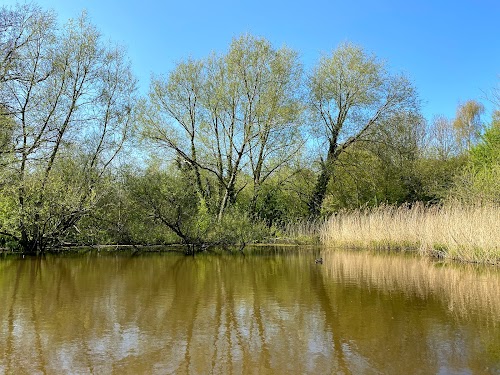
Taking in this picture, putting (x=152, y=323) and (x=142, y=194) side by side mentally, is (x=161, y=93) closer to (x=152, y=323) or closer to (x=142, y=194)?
(x=142, y=194)

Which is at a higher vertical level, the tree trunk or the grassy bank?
the tree trunk

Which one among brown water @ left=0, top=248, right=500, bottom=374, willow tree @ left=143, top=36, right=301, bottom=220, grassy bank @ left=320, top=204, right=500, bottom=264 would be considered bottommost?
brown water @ left=0, top=248, right=500, bottom=374

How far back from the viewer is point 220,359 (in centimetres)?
370

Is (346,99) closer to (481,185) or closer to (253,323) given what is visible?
(481,185)

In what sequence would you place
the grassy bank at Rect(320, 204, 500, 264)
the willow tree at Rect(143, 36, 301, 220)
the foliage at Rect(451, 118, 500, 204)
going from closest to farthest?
the grassy bank at Rect(320, 204, 500, 264) → the foliage at Rect(451, 118, 500, 204) → the willow tree at Rect(143, 36, 301, 220)

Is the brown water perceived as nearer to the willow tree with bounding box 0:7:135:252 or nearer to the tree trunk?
the willow tree with bounding box 0:7:135:252

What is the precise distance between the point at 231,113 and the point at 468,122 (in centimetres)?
2100

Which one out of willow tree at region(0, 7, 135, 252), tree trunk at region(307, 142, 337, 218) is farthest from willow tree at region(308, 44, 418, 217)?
willow tree at region(0, 7, 135, 252)

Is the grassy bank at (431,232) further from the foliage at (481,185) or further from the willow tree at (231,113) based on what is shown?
the willow tree at (231,113)

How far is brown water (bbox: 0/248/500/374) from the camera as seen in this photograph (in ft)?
11.8

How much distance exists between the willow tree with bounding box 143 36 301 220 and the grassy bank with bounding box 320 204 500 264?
435cm

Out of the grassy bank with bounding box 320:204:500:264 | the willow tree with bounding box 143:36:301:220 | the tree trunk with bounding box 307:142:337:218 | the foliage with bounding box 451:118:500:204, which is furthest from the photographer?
the tree trunk with bounding box 307:142:337:218

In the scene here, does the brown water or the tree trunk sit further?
the tree trunk

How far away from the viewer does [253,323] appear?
4895 millimetres
